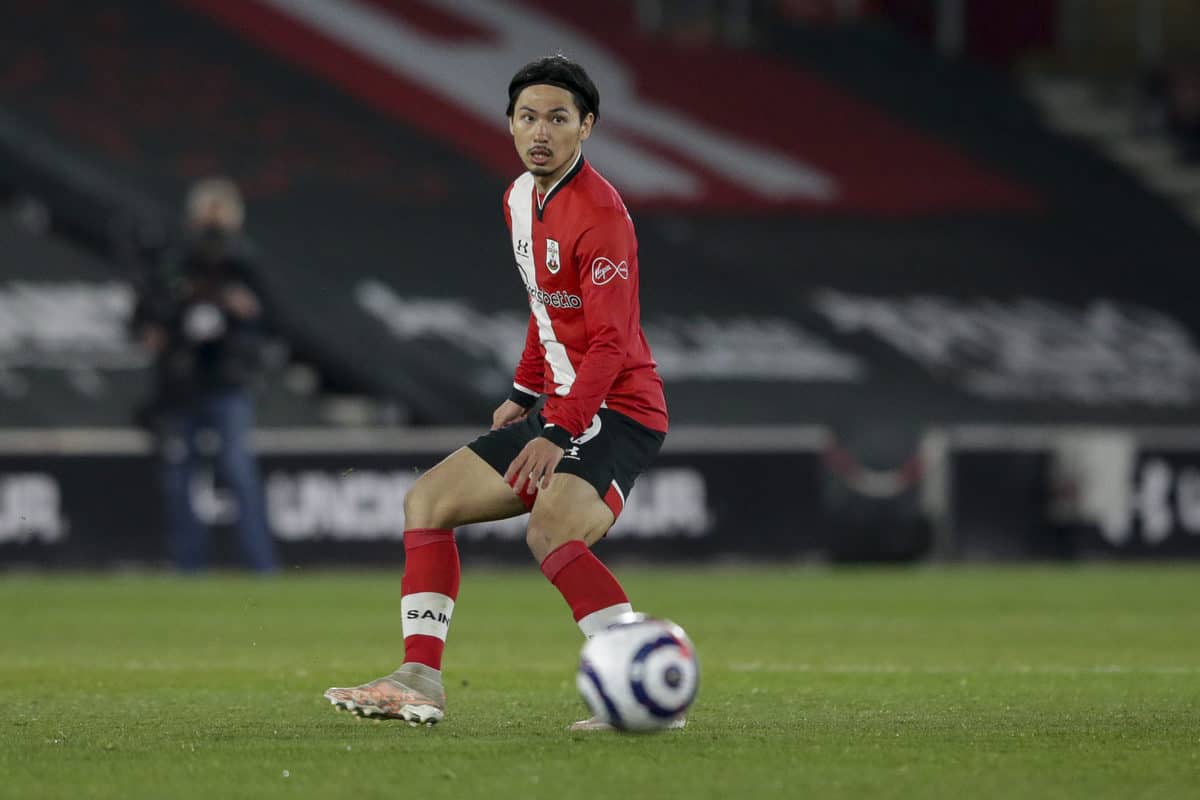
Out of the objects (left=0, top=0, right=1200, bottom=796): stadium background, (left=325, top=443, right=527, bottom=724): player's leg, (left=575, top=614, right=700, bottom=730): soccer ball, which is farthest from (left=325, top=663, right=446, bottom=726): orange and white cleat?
(left=575, top=614, right=700, bottom=730): soccer ball

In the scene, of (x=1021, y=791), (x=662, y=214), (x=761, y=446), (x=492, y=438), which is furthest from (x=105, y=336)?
(x=1021, y=791)

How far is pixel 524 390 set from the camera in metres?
6.27

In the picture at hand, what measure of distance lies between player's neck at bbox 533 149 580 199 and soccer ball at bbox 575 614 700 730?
1.19 metres

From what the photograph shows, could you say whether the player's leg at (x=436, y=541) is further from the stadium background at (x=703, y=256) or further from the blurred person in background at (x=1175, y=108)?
the blurred person in background at (x=1175, y=108)

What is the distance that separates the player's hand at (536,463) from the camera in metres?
5.62

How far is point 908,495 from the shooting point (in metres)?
15.0

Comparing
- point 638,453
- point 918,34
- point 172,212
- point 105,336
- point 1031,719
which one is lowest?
point 1031,719

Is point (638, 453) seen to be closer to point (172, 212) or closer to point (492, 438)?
point (492, 438)

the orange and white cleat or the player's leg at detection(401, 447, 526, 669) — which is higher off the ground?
the player's leg at detection(401, 447, 526, 669)

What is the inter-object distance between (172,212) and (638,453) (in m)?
12.4

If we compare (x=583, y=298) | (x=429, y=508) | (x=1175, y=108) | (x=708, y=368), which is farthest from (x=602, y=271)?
(x=1175, y=108)

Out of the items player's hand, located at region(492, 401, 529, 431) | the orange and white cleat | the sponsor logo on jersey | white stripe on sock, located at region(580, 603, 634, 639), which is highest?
the sponsor logo on jersey

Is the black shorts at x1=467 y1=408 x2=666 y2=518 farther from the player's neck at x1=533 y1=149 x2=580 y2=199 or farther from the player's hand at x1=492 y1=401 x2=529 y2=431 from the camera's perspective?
the player's neck at x1=533 y1=149 x2=580 y2=199

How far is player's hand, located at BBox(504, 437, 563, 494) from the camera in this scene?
221 inches
